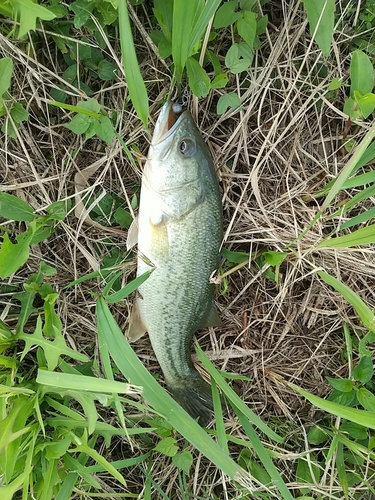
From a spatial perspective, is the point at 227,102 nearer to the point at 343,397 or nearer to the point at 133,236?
the point at 133,236

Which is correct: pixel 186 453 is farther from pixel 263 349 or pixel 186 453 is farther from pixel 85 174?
pixel 85 174

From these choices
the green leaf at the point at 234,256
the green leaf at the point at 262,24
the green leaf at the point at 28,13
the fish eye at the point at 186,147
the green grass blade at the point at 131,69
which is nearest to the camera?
the green leaf at the point at 28,13

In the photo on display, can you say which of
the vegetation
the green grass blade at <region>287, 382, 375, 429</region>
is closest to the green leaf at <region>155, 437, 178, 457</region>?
the vegetation

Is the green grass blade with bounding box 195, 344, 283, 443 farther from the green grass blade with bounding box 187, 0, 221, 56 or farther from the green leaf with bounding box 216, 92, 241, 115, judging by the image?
the green grass blade with bounding box 187, 0, 221, 56

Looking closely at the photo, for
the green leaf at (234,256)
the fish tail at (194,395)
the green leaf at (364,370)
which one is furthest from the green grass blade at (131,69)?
the green leaf at (364,370)

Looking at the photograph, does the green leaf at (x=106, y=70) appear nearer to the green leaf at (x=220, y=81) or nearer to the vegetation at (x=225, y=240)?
the vegetation at (x=225, y=240)

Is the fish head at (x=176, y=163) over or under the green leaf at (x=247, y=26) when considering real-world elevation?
under
